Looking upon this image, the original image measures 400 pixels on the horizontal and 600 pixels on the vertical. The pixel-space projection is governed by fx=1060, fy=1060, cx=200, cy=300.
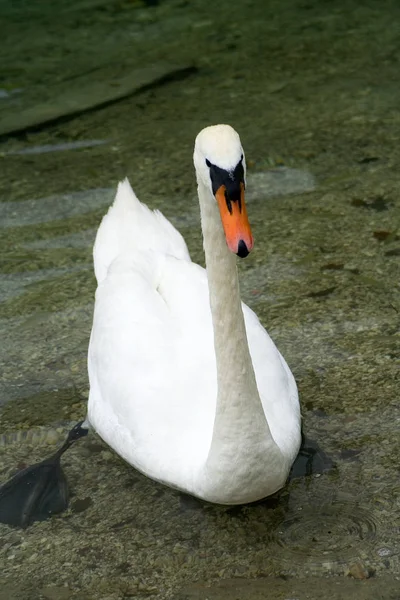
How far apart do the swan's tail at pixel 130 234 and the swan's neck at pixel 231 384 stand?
129cm

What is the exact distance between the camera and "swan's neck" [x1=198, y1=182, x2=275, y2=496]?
3.43m

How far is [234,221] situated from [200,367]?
3.31ft

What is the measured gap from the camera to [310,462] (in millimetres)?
3992

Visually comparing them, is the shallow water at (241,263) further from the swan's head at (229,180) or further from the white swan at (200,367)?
the swan's head at (229,180)

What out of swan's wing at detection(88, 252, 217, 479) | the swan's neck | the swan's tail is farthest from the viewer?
the swan's tail

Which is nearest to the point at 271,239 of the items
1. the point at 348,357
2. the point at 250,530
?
the point at 348,357

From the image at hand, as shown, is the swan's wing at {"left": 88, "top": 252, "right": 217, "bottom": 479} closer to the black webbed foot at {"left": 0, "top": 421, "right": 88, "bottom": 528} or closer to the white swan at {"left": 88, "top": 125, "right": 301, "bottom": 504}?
the white swan at {"left": 88, "top": 125, "right": 301, "bottom": 504}

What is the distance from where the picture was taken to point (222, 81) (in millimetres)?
7629

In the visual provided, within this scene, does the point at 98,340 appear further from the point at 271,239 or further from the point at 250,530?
the point at 271,239

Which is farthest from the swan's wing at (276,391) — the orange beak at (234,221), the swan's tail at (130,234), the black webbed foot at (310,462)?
the orange beak at (234,221)

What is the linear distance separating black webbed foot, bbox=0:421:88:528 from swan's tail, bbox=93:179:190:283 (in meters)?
1.12

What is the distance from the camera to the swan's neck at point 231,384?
343 cm

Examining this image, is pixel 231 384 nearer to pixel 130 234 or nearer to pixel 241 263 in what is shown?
pixel 130 234

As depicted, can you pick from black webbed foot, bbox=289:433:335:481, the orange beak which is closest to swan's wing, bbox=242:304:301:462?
black webbed foot, bbox=289:433:335:481
